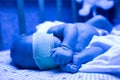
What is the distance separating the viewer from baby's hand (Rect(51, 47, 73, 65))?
2.61ft

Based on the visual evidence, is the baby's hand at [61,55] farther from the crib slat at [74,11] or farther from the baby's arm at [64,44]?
the crib slat at [74,11]

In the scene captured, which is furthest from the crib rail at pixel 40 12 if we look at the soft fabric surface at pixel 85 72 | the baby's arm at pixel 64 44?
the soft fabric surface at pixel 85 72

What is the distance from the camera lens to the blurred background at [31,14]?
59.9 inches

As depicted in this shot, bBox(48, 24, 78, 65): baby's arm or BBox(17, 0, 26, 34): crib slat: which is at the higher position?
BBox(17, 0, 26, 34): crib slat

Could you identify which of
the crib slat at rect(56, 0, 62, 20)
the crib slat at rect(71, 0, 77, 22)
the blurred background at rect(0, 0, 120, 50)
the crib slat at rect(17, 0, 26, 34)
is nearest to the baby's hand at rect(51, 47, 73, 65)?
the blurred background at rect(0, 0, 120, 50)

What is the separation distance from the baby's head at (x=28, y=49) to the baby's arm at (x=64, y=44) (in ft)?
0.16

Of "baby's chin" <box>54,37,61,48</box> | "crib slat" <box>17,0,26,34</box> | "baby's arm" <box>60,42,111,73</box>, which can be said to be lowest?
"baby's arm" <box>60,42,111,73</box>

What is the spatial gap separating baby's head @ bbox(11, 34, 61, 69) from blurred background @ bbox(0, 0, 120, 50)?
1.70 feet

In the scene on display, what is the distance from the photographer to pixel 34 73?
83 cm

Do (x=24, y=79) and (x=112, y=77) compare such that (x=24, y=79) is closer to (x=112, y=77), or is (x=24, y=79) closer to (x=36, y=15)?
(x=112, y=77)

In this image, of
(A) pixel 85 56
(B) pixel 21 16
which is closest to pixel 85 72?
(A) pixel 85 56

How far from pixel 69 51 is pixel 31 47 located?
0.16m

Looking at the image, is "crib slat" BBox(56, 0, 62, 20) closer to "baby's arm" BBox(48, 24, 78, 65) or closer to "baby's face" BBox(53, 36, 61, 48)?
"baby's arm" BBox(48, 24, 78, 65)

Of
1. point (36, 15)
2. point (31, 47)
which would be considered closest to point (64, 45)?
point (31, 47)
